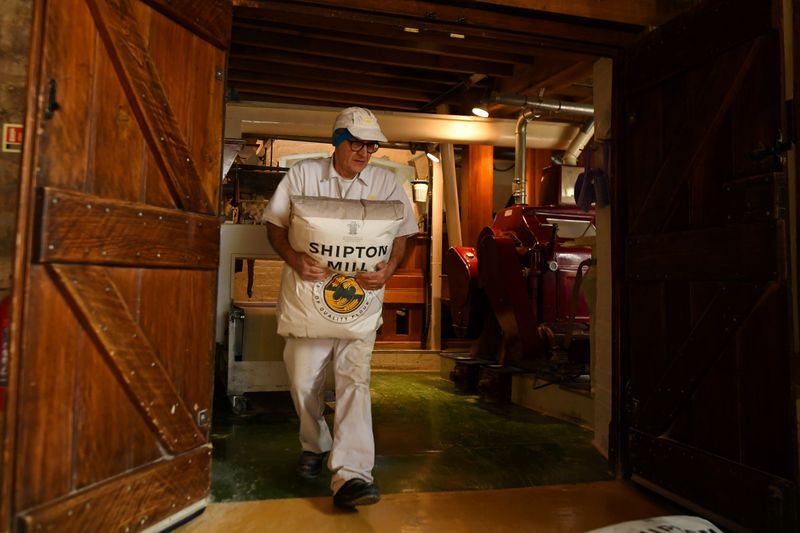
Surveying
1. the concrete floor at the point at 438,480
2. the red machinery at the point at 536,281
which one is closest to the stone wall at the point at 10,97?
the concrete floor at the point at 438,480

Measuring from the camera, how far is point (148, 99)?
2143 millimetres

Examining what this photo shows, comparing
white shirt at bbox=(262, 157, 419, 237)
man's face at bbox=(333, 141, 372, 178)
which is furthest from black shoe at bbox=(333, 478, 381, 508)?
man's face at bbox=(333, 141, 372, 178)

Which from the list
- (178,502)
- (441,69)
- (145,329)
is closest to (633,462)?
(178,502)

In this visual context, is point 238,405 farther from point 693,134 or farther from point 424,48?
point 693,134

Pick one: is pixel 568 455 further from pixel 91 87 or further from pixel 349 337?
pixel 91 87

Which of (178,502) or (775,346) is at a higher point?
(775,346)

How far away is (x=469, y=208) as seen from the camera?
7516 mm

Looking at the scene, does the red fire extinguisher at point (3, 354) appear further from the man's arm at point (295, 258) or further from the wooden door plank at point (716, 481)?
the wooden door plank at point (716, 481)

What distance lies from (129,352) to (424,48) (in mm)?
3828

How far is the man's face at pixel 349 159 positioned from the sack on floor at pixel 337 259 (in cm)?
25

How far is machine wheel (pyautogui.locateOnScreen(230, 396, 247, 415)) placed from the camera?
436 cm

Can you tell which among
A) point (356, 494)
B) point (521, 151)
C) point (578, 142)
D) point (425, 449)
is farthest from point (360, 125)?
point (578, 142)

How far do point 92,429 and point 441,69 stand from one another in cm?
469

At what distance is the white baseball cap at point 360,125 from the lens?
2.62 m
